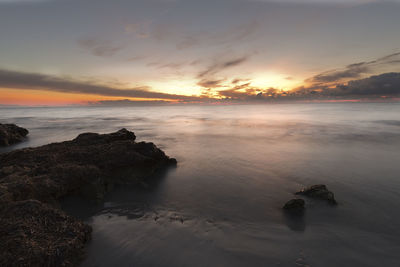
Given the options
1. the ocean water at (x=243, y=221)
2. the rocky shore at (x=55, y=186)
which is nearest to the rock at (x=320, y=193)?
the ocean water at (x=243, y=221)

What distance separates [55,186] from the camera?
24.7ft

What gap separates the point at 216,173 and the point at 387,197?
8.73m

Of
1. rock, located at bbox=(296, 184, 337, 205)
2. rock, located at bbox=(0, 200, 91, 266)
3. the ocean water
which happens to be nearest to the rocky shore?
rock, located at bbox=(0, 200, 91, 266)

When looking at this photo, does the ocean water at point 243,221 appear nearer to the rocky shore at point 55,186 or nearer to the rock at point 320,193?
the rock at point 320,193

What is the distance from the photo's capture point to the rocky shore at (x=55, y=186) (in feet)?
14.9

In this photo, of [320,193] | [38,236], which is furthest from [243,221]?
[38,236]

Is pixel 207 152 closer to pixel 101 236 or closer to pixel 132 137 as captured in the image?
pixel 132 137

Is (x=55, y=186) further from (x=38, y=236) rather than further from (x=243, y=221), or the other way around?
(x=243, y=221)

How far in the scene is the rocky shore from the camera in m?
4.55

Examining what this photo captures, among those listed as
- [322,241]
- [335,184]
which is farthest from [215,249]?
[335,184]

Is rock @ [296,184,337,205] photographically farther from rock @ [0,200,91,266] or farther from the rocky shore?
rock @ [0,200,91,266]

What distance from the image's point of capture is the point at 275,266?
17.0 feet

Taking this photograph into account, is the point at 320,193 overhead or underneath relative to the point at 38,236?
underneath

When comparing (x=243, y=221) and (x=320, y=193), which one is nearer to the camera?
(x=243, y=221)
